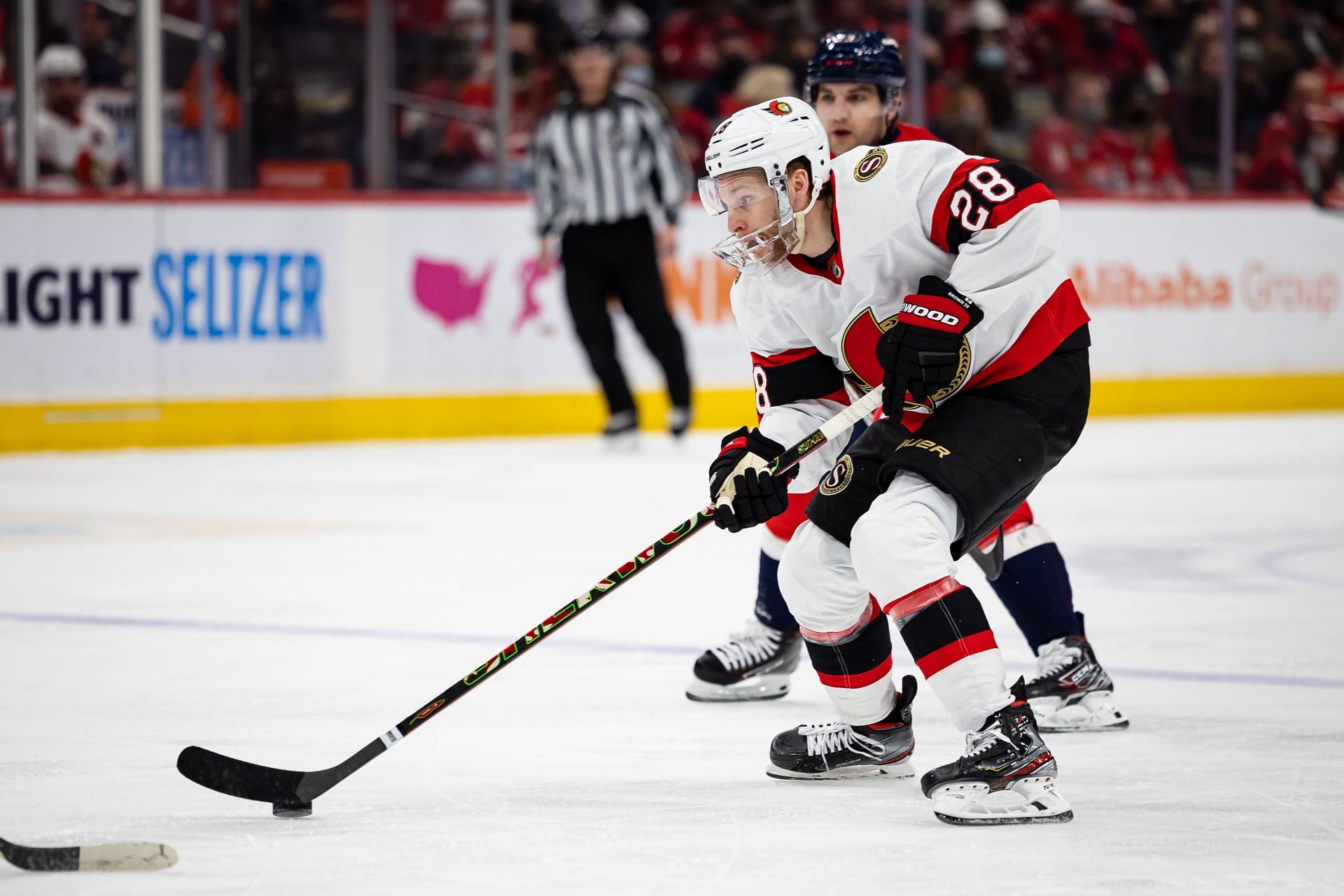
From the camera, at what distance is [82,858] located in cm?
217

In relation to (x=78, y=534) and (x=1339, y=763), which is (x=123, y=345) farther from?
(x=1339, y=763)

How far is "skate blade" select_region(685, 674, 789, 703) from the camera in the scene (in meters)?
3.27

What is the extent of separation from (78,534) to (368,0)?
3140mm

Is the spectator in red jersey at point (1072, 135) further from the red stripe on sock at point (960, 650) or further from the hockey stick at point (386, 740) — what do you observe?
the red stripe on sock at point (960, 650)

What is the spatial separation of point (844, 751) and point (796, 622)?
19.4 inches

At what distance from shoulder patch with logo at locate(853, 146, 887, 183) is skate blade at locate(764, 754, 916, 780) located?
0.75m

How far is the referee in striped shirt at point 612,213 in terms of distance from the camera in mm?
7543

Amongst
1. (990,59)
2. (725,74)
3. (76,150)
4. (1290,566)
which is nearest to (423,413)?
(76,150)

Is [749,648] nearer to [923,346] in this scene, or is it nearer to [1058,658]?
[1058,658]

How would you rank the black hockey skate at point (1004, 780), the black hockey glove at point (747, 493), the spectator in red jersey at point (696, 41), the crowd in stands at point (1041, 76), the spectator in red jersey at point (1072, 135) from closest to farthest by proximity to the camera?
the black hockey skate at point (1004, 780)
the black hockey glove at point (747, 493)
the crowd in stands at point (1041, 76)
the spectator in red jersey at point (1072, 135)
the spectator in red jersey at point (696, 41)

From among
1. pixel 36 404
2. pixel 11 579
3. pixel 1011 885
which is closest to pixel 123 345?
pixel 36 404

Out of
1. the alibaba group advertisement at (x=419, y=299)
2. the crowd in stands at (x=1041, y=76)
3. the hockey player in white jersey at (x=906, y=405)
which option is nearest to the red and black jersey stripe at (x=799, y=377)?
the hockey player in white jersey at (x=906, y=405)

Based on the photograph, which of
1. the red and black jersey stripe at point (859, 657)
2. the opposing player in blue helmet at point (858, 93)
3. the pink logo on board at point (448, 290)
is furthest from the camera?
the pink logo on board at point (448, 290)

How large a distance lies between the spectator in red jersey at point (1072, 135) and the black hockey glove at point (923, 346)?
676 cm
